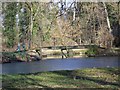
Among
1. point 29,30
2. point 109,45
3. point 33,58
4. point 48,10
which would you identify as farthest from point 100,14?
point 33,58

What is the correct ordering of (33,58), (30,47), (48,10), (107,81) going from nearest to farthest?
(107,81)
(33,58)
(30,47)
(48,10)

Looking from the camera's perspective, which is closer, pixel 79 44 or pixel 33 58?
pixel 33 58

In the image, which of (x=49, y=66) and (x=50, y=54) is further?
(x=50, y=54)

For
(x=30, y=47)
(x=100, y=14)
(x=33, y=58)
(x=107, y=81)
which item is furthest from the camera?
(x=100, y=14)

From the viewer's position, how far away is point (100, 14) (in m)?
20.5

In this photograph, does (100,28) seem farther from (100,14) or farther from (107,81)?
(107,81)

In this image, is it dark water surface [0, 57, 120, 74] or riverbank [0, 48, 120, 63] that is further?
riverbank [0, 48, 120, 63]

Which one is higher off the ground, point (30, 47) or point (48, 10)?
point (48, 10)

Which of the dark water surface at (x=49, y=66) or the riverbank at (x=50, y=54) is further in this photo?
the riverbank at (x=50, y=54)

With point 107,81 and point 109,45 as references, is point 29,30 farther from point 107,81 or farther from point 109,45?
point 107,81

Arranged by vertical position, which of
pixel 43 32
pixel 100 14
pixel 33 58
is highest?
pixel 100 14

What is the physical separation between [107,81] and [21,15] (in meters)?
12.4

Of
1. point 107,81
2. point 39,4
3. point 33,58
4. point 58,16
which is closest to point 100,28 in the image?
point 58,16

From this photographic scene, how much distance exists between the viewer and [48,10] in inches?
752
